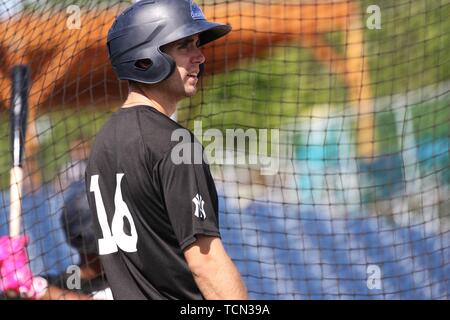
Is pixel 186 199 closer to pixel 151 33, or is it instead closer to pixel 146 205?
pixel 146 205

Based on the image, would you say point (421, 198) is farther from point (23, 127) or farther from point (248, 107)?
point (23, 127)

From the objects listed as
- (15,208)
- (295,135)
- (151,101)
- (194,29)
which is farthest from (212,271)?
(295,135)

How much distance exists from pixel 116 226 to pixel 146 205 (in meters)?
0.13

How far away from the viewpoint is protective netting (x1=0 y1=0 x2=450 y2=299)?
506cm

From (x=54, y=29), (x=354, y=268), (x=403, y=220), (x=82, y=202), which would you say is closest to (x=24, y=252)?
(x=82, y=202)

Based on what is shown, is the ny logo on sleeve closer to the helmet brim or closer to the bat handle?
the helmet brim

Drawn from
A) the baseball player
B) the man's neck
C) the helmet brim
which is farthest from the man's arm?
the helmet brim

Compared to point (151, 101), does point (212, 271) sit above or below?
below

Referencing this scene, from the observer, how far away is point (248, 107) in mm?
6809

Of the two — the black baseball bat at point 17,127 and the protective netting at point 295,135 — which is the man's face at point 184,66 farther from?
the black baseball bat at point 17,127

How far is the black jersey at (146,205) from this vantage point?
246 centimetres

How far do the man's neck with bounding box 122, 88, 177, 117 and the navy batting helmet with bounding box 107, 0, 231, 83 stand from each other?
0.04 metres

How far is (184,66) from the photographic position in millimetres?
2740

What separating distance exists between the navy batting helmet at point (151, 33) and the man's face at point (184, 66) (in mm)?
29
